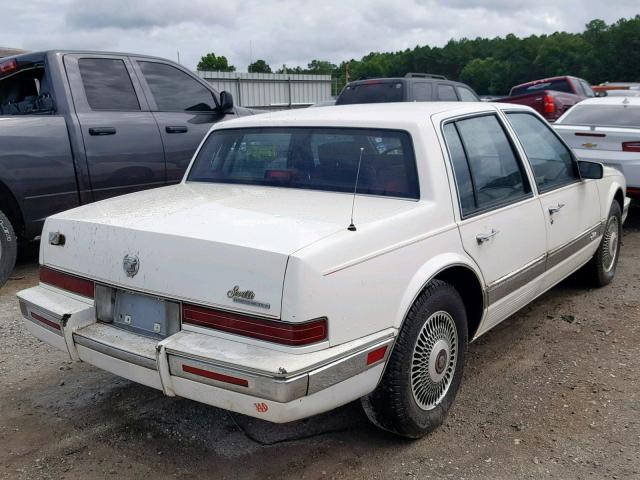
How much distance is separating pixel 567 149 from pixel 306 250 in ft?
9.46

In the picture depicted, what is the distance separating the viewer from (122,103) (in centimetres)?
602

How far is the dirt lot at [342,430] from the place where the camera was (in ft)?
9.42

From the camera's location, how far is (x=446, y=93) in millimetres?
11156

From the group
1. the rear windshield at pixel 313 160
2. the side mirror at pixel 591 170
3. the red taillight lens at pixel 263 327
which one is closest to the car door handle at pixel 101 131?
the rear windshield at pixel 313 160

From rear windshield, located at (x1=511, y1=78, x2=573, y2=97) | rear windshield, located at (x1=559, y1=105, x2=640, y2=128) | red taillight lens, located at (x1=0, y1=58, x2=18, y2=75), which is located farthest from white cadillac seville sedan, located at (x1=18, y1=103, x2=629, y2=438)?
rear windshield, located at (x1=511, y1=78, x2=573, y2=97)

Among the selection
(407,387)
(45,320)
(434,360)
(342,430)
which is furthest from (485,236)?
(45,320)

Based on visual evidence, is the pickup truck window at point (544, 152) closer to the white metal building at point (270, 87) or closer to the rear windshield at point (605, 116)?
the rear windshield at point (605, 116)

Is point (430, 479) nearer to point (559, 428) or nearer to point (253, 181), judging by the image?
point (559, 428)

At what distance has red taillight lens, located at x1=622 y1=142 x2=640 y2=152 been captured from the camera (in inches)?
279

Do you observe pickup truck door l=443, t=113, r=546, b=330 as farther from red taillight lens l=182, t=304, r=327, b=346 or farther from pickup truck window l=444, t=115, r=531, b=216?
red taillight lens l=182, t=304, r=327, b=346

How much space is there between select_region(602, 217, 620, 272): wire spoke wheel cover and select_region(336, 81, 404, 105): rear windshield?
518 cm

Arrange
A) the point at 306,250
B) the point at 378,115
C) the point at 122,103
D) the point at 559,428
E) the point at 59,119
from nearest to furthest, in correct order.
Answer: the point at 306,250
the point at 559,428
the point at 378,115
the point at 59,119
the point at 122,103

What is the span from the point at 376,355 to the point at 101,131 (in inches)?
155

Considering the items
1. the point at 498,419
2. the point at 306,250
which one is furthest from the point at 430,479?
the point at 306,250
